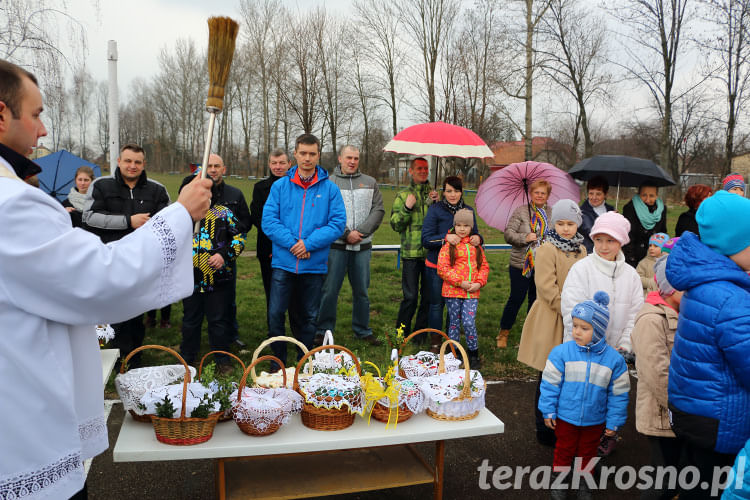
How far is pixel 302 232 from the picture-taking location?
16.9ft

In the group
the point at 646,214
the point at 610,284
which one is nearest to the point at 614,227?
the point at 610,284

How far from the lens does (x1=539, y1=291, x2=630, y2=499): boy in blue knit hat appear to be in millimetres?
3287

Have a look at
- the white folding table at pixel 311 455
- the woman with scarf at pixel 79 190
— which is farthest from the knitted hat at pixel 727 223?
the woman with scarf at pixel 79 190

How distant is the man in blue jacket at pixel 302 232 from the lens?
505 centimetres

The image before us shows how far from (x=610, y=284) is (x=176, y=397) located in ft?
9.56

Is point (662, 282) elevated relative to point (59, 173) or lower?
lower

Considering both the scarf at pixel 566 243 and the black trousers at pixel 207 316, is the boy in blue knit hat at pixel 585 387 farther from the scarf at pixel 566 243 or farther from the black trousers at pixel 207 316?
the black trousers at pixel 207 316

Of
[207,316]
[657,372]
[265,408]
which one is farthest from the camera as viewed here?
[207,316]

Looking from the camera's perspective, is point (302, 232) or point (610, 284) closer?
point (610, 284)

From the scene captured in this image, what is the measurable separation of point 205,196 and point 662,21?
56.2 feet

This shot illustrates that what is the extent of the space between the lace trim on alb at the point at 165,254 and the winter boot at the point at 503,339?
5.06 metres

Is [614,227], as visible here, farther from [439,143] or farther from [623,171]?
[623,171]

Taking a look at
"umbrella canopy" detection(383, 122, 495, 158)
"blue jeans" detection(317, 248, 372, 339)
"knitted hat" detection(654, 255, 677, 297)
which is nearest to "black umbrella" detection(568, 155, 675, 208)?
"umbrella canopy" detection(383, 122, 495, 158)

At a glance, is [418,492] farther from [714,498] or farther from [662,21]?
[662,21]
